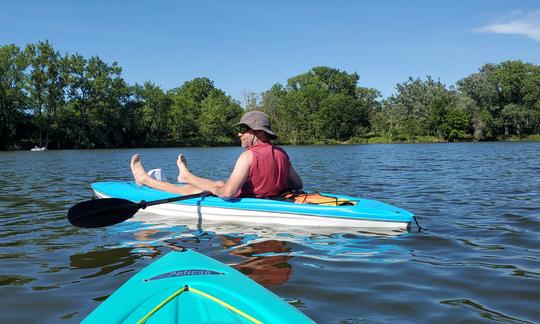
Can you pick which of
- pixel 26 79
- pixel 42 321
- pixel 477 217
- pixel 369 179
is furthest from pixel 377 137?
pixel 42 321

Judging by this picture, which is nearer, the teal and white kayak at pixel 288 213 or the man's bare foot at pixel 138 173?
the teal and white kayak at pixel 288 213

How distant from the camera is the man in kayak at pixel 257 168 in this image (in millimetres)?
5633

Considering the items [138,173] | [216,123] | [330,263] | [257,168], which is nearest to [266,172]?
[257,168]

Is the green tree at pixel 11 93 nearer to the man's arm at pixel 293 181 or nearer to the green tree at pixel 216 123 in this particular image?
the green tree at pixel 216 123

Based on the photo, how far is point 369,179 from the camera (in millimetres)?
13477

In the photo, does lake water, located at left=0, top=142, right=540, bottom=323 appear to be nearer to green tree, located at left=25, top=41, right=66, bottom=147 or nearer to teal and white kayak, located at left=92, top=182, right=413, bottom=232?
teal and white kayak, located at left=92, top=182, right=413, bottom=232

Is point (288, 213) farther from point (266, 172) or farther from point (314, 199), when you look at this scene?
point (266, 172)

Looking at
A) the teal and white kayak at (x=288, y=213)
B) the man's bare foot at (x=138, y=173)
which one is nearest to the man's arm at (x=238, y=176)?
the teal and white kayak at (x=288, y=213)

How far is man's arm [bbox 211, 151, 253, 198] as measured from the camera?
557 cm

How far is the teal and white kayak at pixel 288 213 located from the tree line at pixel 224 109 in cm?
4975

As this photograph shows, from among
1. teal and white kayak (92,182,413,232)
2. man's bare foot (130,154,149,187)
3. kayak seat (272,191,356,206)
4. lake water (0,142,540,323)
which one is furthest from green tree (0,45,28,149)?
kayak seat (272,191,356,206)

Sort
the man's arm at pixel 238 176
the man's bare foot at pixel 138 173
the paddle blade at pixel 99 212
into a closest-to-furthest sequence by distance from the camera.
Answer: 1. the paddle blade at pixel 99 212
2. the man's arm at pixel 238 176
3. the man's bare foot at pixel 138 173

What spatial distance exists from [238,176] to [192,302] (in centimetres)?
338

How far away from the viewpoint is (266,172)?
5832 mm
